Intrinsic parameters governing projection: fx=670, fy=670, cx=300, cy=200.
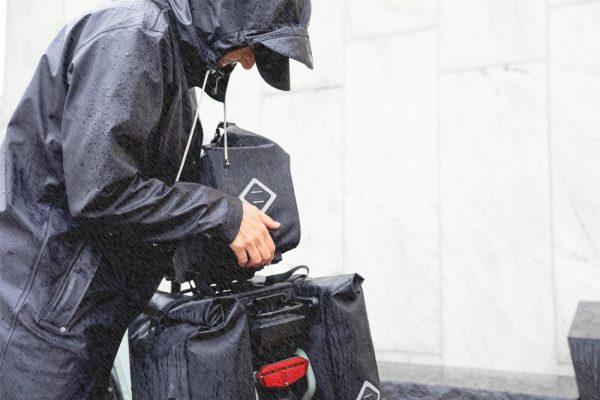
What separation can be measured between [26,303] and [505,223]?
261 cm

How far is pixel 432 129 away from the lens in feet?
12.4

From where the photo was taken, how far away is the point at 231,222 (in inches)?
61.1

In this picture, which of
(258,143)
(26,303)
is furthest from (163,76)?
(26,303)

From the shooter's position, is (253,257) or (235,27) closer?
(253,257)

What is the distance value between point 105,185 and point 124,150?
93 millimetres

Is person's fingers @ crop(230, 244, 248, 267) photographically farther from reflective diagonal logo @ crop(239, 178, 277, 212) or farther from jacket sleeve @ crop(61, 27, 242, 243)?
reflective diagonal logo @ crop(239, 178, 277, 212)

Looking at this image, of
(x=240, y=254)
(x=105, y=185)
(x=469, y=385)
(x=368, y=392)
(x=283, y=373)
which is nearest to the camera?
(x=105, y=185)

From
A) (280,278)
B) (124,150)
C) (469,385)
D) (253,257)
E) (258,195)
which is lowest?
(469,385)

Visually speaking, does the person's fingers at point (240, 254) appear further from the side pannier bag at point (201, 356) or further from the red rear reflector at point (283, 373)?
the red rear reflector at point (283, 373)

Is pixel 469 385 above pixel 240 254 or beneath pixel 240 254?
beneath

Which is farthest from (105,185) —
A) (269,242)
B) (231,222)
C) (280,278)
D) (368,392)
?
(368,392)

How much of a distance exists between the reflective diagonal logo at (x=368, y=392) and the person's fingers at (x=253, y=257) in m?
0.48

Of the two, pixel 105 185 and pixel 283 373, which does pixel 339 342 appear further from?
pixel 105 185

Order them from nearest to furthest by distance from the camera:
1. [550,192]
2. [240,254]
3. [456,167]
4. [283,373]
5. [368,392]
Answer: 1. [240,254]
2. [283,373]
3. [368,392]
4. [550,192]
5. [456,167]
